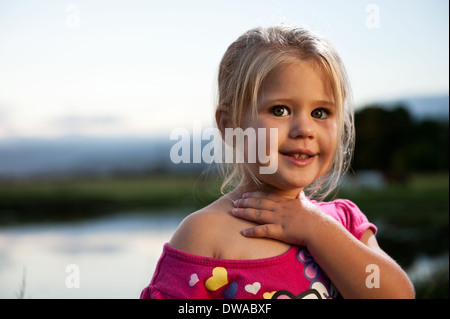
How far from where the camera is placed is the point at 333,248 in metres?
1.48

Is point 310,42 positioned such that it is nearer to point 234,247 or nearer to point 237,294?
point 234,247

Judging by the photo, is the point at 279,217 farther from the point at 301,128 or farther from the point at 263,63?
the point at 263,63

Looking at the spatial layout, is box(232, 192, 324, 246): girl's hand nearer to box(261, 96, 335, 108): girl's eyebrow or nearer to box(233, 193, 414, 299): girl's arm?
box(233, 193, 414, 299): girl's arm

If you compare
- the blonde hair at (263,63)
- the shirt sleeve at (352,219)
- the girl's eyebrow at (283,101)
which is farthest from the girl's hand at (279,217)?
the girl's eyebrow at (283,101)

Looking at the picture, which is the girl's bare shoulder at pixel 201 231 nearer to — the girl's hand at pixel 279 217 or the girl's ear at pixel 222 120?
the girl's hand at pixel 279 217

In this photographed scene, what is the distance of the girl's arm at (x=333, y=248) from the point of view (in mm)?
1466

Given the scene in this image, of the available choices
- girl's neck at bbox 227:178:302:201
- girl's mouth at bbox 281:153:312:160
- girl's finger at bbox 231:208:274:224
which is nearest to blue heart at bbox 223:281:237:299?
girl's finger at bbox 231:208:274:224

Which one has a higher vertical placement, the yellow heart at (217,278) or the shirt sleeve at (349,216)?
the shirt sleeve at (349,216)

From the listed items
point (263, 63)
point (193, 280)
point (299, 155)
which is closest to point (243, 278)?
point (193, 280)

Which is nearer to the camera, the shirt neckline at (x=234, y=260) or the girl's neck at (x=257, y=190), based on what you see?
the shirt neckline at (x=234, y=260)

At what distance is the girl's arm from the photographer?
4.81ft

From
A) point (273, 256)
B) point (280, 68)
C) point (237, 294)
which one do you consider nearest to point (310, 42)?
point (280, 68)

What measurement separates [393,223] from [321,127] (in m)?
8.47

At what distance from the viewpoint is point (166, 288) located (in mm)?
1484
